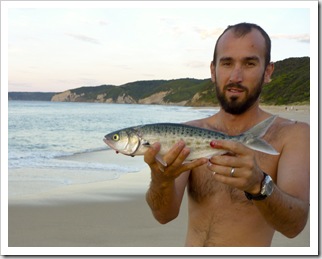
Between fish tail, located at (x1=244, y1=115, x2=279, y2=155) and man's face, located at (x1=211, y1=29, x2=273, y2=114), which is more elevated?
man's face, located at (x1=211, y1=29, x2=273, y2=114)

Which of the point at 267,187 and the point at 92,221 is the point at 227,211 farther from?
the point at 92,221

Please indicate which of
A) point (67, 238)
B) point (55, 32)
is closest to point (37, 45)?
point (55, 32)

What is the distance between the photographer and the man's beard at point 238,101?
3051mm

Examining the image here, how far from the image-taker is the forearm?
A: 8.02 feet

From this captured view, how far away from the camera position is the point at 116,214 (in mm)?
8344

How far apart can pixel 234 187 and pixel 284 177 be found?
1.18 ft

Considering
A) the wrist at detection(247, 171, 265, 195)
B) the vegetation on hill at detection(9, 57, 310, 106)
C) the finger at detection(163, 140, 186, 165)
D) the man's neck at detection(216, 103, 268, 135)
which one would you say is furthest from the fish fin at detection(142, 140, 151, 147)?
the vegetation on hill at detection(9, 57, 310, 106)

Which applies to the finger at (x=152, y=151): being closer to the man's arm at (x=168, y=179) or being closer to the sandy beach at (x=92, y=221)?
the man's arm at (x=168, y=179)

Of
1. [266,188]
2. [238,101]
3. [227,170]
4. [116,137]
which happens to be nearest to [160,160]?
[116,137]

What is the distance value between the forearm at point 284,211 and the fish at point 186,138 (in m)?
0.27

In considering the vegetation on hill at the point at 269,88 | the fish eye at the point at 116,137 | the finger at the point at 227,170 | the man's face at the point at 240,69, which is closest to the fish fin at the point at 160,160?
the fish eye at the point at 116,137

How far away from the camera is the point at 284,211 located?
2.53 m

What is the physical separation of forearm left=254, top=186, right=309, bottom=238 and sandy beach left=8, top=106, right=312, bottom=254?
3844 millimetres

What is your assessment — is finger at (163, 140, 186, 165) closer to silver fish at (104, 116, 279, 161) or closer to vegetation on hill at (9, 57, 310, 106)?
silver fish at (104, 116, 279, 161)
